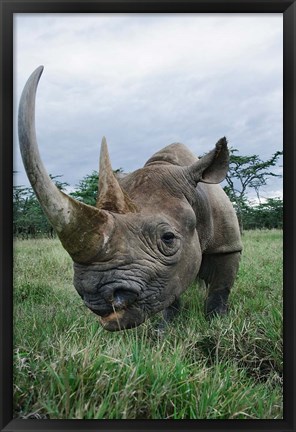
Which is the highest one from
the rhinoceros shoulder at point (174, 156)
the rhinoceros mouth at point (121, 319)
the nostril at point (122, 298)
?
the rhinoceros shoulder at point (174, 156)

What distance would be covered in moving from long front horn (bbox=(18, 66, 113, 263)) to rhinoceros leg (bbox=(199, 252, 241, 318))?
6.18ft

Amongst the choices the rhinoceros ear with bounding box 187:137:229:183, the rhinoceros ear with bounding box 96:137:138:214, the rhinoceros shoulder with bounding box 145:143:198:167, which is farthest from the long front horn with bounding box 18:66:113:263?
the rhinoceros shoulder with bounding box 145:143:198:167

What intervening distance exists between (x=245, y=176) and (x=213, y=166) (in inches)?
43.5

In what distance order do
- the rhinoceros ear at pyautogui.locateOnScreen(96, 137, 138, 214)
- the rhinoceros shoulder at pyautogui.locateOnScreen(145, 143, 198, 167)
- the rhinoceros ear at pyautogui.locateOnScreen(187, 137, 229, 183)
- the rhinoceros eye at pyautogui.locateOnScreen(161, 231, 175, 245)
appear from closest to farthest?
the rhinoceros ear at pyautogui.locateOnScreen(96, 137, 138, 214)
the rhinoceros eye at pyautogui.locateOnScreen(161, 231, 175, 245)
the rhinoceros ear at pyautogui.locateOnScreen(187, 137, 229, 183)
the rhinoceros shoulder at pyautogui.locateOnScreen(145, 143, 198, 167)

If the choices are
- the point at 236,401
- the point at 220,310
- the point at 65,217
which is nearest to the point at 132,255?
the point at 65,217

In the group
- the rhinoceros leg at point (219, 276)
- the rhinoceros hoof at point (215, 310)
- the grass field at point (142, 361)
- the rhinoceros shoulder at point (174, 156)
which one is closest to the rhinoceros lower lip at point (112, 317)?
the grass field at point (142, 361)

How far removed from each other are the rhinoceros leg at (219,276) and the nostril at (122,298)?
1.71 meters

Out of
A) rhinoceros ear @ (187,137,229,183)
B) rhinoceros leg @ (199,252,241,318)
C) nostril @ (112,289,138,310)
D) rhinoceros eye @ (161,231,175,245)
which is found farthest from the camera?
rhinoceros leg @ (199,252,241,318)

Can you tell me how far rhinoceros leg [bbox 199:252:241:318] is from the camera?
4.68 m

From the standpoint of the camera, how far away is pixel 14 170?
313 centimetres

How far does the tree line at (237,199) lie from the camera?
11.2ft

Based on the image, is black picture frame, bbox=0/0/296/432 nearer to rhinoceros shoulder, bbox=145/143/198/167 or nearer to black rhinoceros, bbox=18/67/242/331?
black rhinoceros, bbox=18/67/242/331

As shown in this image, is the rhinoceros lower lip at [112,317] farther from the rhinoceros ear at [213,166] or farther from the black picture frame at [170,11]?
the rhinoceros ear at [213,166]

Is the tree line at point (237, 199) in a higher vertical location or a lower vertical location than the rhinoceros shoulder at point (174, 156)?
lower
